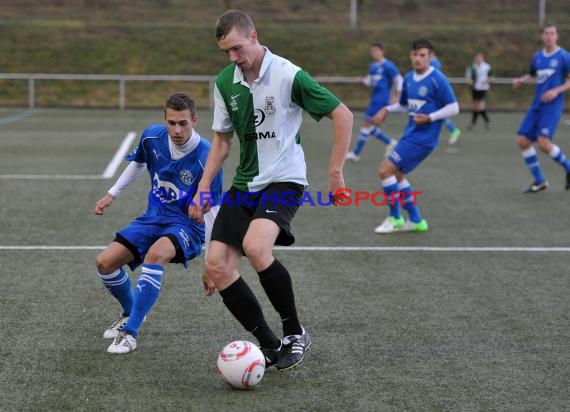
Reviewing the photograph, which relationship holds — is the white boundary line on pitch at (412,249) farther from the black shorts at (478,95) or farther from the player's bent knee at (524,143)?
the black shorts at (478,95)

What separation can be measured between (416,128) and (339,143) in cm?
486

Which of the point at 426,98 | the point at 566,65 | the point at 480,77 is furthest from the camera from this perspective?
the point at 480,77

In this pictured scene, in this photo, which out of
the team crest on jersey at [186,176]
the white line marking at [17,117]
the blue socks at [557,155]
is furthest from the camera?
the white line marking at [17,117]

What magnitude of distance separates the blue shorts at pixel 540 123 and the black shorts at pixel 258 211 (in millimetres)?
7694

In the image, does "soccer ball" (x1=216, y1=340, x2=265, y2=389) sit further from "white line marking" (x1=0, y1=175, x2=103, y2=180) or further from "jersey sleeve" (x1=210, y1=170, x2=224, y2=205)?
"white line marking" (x1=0, y1=175, x2=103, y2=180)

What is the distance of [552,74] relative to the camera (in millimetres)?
11977

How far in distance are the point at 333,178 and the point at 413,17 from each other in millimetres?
33873

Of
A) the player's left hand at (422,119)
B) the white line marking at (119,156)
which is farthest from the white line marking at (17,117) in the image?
the player's left hand at (422,119)

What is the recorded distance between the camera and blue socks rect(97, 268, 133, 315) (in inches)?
218

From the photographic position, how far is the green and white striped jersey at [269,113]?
15.9ft

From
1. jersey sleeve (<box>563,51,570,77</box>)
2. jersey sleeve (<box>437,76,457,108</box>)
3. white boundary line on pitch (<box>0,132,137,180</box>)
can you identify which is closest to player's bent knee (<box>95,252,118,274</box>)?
jersey sleeve (<box>437,76,457,108</box>)

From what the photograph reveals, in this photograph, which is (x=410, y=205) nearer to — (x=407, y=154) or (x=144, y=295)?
(x=407, y=154)

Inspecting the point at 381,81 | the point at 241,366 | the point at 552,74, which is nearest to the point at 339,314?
the point at 241,366

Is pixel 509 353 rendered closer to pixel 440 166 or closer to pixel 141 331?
pixel 141 331
